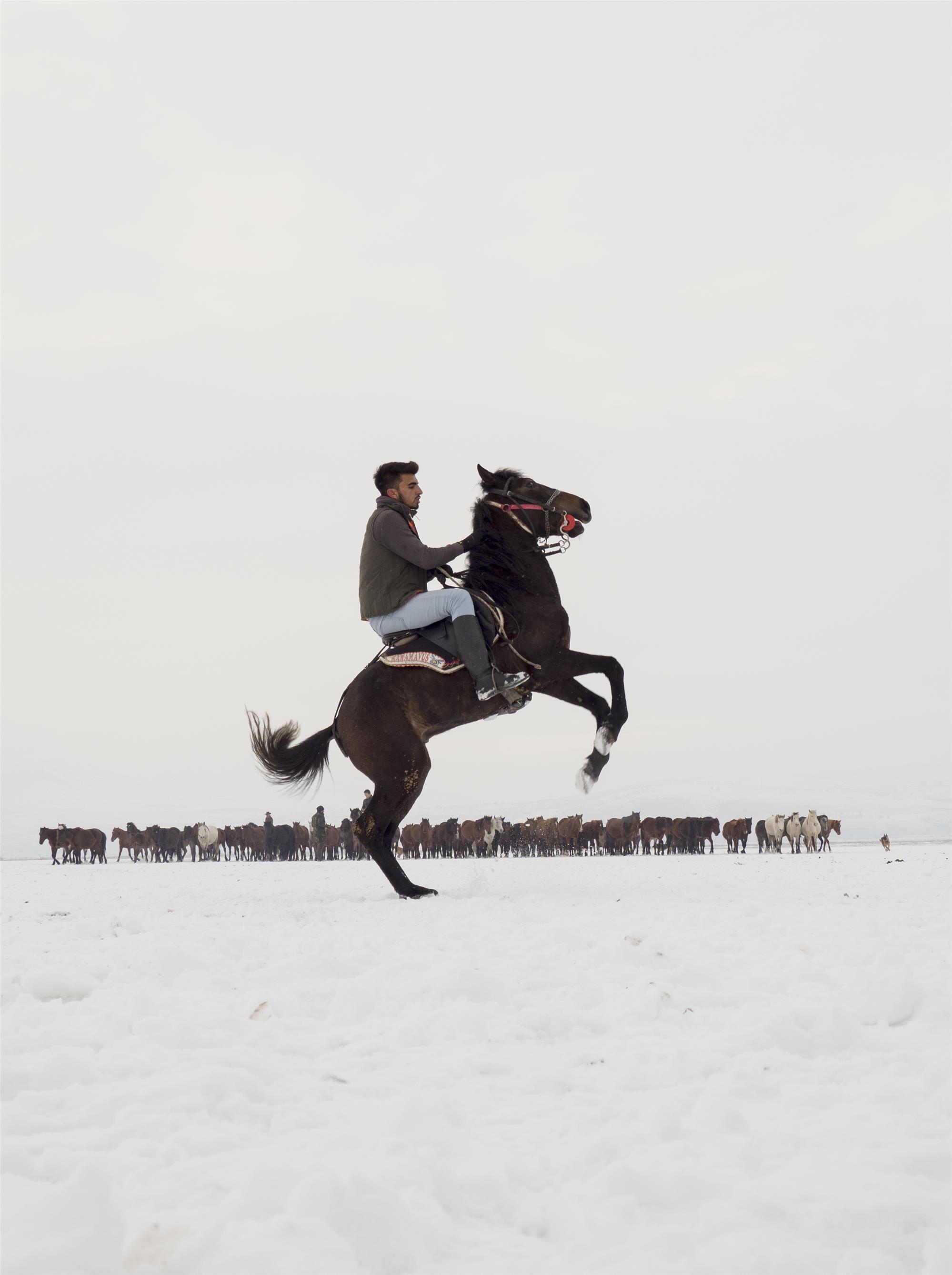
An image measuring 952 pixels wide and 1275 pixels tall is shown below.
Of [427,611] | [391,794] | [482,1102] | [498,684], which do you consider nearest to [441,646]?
[427,611]

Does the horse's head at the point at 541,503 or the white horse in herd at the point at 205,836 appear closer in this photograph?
the horse's head at the point at 541,503

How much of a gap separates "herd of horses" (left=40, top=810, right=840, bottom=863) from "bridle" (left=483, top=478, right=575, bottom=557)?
89.0 feet

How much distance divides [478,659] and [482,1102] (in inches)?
208

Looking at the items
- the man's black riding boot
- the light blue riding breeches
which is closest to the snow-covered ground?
the man's black riding boot

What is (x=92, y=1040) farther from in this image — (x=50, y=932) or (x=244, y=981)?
(x=50, y=932)

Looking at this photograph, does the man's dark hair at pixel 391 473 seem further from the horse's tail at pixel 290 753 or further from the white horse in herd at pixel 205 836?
the white horse in herd at pixel 205 836

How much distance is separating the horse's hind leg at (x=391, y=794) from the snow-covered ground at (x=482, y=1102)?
294 centimetres

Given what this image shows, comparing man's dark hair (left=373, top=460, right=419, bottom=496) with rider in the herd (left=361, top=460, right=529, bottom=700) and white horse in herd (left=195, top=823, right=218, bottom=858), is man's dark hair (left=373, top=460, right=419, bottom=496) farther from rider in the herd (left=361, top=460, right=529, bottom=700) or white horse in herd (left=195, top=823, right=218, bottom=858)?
white horse in herd (left=195, top=823, right=218, bottom=858)

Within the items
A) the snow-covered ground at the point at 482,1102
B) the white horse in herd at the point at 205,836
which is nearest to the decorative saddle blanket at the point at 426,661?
the snow-covered ground at the point at 482,1102

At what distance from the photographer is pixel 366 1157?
195 cm

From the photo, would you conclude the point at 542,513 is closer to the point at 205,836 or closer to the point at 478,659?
the point at 478,659

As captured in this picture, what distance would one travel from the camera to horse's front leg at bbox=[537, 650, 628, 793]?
7.83m

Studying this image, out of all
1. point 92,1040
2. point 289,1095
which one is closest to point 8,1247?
point 289,1095

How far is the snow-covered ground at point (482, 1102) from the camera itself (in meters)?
1.66
